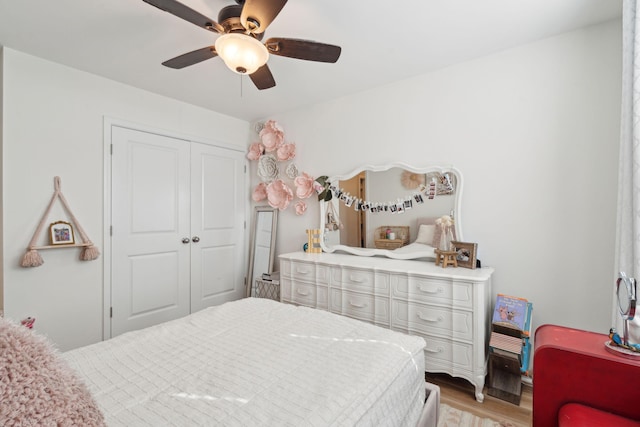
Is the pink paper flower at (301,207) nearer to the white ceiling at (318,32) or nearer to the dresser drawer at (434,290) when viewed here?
the white ceiling at (318,32)

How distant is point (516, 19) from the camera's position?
189 cm

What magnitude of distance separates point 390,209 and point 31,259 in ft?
9.45

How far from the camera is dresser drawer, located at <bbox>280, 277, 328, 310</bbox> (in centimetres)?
269

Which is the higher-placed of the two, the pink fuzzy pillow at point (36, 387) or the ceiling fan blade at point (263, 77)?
the ceiling fan blade at point (263, 77)

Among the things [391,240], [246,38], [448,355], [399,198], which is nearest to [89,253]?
[246,38]

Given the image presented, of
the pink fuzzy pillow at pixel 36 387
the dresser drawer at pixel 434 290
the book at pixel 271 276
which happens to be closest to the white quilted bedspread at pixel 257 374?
the pink fuzzy pillow at pixel 36 387

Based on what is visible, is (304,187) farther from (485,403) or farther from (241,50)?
(485,403)

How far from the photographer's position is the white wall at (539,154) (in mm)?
1920

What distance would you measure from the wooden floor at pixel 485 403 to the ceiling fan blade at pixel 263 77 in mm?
2454

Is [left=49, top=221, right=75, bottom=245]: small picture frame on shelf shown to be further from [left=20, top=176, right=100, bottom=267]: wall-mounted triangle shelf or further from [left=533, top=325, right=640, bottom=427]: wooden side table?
[left=533, top=325, right=640, bottom=427]: wooden side table

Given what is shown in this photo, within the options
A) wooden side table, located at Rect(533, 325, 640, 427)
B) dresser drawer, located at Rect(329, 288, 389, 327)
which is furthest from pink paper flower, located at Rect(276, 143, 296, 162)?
wooden side table, located at Rect(533, 325, 640, 427)

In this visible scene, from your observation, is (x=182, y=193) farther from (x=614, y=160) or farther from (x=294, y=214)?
(x=614, y=160)

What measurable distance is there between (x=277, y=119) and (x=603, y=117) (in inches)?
117

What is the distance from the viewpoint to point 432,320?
6.97 ft
